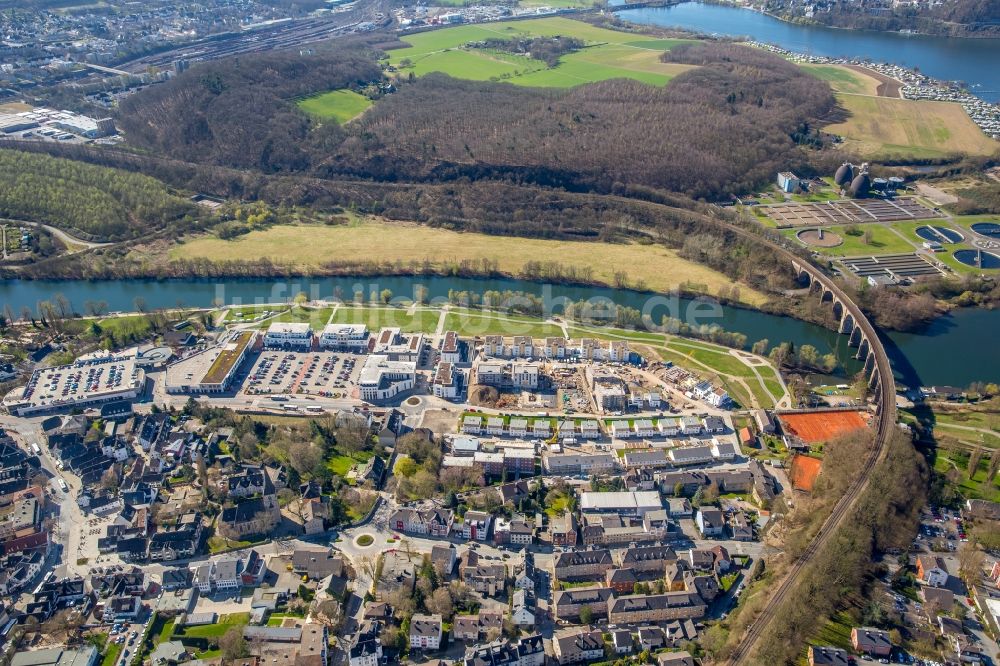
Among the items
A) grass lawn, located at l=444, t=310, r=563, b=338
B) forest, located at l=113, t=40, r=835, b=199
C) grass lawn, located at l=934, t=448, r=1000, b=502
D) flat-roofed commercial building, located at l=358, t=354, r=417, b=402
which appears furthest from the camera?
forest, located at l=113, t=40, r=835, b=199

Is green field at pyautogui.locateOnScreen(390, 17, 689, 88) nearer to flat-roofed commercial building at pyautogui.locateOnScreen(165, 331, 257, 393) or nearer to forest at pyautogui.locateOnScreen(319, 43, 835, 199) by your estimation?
forest at pyautogui.locateOnScreen(319, 43, 835, 199)

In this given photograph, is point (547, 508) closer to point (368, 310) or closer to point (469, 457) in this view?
point (469, 457)

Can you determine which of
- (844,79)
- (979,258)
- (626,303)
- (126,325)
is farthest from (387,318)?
(844,79)

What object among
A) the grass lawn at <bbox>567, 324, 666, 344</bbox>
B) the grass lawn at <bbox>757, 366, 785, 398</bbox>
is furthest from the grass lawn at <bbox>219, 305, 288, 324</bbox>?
the grass lawn at <bbox>757, 366, 785, 398</bbox>

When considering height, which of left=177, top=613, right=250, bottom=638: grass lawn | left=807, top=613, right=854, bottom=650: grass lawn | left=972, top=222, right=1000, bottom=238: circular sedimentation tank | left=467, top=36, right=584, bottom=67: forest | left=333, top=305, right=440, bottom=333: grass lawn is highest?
left=467, top=36, right=584, bottom=67: forest

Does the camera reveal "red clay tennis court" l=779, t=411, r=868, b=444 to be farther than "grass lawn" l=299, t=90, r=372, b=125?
No

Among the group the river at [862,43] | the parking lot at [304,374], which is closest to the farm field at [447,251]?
the parking lot at [304,374]
